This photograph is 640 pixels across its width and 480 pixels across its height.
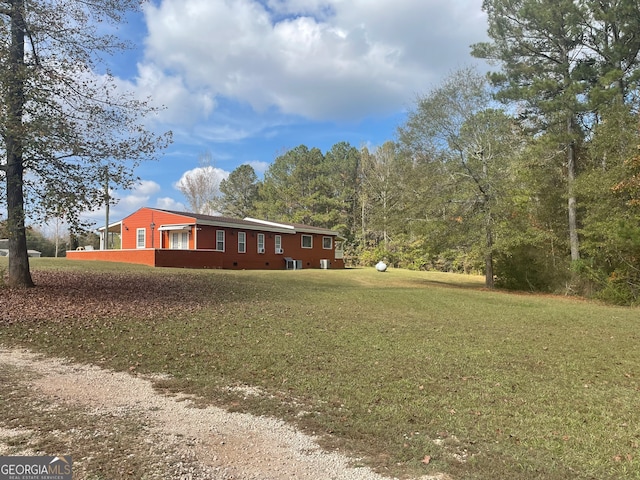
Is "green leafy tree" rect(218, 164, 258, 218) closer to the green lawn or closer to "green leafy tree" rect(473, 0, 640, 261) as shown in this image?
"green leafy tree" rect(473, 0, 640, 261)

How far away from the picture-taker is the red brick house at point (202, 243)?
22.1m

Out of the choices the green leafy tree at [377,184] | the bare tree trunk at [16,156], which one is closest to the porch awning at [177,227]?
the green leafy tree at [377,184]

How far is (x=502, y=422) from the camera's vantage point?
3.85 metres

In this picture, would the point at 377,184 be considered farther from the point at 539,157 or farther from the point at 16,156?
the point at 16,156

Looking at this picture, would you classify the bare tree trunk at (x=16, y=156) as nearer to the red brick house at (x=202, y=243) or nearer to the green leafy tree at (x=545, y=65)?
the red brick house at (x=202, y=243)

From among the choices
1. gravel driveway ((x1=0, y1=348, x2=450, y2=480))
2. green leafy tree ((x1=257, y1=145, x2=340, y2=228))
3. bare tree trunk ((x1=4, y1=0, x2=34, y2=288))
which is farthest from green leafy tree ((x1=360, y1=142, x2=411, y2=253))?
gravel driveway ((x1=0, y1=348, x2=450, y2=480))

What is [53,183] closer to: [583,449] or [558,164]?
[583,449]

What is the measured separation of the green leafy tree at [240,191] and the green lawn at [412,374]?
40.7 metres

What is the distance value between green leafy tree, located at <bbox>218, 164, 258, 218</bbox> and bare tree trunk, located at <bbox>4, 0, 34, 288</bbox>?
39.2m

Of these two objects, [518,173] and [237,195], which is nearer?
[518,173]

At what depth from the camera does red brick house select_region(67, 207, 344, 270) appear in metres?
22.1

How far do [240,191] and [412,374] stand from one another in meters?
47.8

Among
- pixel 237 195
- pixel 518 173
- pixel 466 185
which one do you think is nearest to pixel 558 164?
pixel 518 173

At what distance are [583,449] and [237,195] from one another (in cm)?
4974
